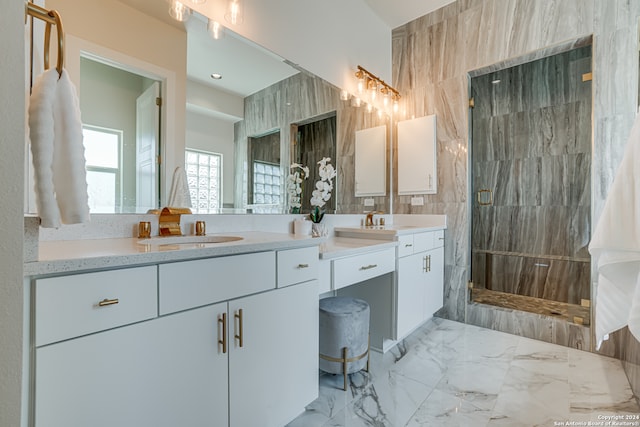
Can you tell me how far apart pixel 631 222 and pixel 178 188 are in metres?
1.89

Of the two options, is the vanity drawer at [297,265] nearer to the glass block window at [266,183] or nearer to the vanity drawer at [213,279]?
the vanity drawer at [213,279]

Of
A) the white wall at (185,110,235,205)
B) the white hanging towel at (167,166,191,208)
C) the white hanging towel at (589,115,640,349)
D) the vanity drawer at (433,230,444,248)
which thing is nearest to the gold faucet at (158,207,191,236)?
the white hanging towel at (167,166,191,208)

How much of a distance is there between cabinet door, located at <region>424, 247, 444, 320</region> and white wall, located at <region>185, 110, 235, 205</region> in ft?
5.65

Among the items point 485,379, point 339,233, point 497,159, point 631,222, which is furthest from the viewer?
point 497,159

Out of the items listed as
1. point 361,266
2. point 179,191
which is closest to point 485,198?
point 361,266

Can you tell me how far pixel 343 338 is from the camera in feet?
5.51

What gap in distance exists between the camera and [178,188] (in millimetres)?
1479

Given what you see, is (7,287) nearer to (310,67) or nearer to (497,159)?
(310,67)

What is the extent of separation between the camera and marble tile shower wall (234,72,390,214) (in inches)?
70.1

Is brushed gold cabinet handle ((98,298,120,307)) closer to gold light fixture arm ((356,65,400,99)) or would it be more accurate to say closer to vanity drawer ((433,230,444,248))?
vanity drawer ((433,230,444,248))

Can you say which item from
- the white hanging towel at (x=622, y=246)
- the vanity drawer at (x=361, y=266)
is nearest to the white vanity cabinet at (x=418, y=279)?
the vanity drawer at (x=361, y=266)

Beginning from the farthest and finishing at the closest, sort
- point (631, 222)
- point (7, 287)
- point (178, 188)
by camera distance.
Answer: point (178, 188) < point (631, 222) < point (7, 287)

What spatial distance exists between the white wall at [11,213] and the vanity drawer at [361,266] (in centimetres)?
125

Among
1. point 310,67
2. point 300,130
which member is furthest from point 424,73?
point 300,130
